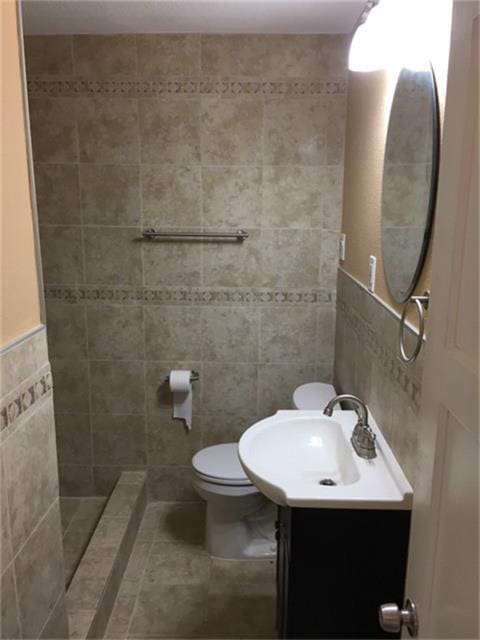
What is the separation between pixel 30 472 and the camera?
116 centimetres

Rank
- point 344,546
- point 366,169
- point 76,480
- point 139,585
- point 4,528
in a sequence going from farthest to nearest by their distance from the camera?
point 76,480, point 139,585, point 366,169, point 344,546, point 4,528

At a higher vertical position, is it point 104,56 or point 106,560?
point 104,56

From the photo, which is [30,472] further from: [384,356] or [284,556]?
[384,356]

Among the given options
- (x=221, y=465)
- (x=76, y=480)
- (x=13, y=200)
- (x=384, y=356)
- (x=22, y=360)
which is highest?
(x=13, y=200)

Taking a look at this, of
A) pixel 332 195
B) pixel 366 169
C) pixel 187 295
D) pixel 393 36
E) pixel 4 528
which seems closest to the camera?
pixel 4 528

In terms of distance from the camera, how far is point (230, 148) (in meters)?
2.46

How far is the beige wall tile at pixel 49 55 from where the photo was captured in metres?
2.39

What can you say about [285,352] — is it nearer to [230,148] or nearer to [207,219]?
[207,219]

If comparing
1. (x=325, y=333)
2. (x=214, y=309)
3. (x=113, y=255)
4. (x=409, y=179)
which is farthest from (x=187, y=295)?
(x=409, y=179)

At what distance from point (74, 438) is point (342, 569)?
183 cm

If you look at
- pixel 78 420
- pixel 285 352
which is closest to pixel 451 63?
pixel 285 352

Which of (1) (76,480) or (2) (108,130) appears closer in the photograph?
(2) (108,130)

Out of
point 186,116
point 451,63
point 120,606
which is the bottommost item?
point 120,606

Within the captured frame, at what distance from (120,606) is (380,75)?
233 centimetres
